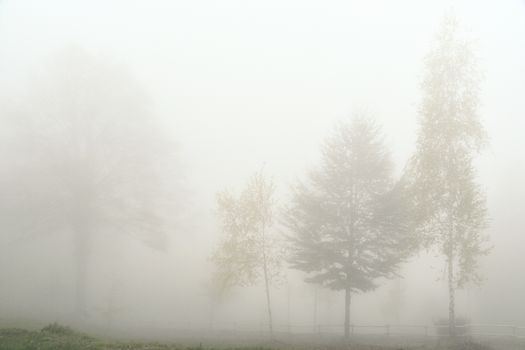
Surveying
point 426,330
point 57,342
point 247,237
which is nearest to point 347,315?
point 426,330

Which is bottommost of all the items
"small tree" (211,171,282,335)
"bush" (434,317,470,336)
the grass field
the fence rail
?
the fence rail

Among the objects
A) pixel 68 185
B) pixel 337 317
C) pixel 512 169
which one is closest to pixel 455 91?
pixel 68 185

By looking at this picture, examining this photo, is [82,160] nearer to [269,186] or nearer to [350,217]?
[269,186]

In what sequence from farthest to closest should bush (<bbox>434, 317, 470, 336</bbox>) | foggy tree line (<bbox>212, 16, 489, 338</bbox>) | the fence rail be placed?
1. the fence rail
2. bush (<bbox>434, 317, 470, 336</bbox>)
3. foggy tree line (<bbox>212, 16, 489, 338</bbox>)

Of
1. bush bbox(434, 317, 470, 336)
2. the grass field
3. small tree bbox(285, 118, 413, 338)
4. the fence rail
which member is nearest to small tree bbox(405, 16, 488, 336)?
small tree bbox(285, 118, 413, 338)

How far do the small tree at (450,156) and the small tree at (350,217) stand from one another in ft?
4.73

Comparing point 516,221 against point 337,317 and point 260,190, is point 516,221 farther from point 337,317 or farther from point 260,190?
point 260,190

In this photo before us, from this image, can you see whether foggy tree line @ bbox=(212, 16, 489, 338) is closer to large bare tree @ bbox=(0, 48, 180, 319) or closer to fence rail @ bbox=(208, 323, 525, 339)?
fence rail @ bbox=(208, 323, 525, 339)

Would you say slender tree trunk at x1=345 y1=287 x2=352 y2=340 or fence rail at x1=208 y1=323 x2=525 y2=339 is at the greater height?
slender tree trunk at x1=345 y1=287 x2=352 y2=340

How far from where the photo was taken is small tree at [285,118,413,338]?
20.8 m

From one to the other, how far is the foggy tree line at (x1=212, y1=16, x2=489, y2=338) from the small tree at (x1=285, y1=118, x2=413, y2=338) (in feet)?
0.17

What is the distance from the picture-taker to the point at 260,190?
24703 millimetres

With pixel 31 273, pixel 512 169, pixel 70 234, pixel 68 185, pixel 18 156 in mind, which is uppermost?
pixel 512 169

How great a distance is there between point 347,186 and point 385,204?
2.15 meters
